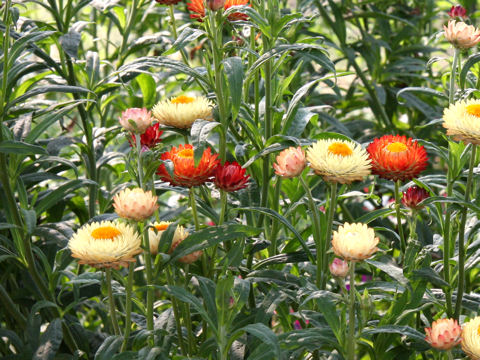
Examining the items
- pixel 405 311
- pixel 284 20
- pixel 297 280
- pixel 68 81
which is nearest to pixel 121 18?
pixel 68 81

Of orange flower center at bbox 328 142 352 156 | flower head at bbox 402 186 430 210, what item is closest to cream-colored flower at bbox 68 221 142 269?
orange flower center at bbox 328 142 352 156

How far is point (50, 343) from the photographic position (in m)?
1.90

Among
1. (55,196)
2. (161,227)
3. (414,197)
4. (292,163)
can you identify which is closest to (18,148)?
(55,196)

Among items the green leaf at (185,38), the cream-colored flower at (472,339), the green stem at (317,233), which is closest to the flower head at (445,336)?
the cream-colored flower at (472,339)

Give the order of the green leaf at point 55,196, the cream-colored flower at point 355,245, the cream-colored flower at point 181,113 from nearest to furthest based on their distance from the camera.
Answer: the cream-colored flower at point 355,245
the cream-colored flower at point 181,113
the green leaf at point 55,196

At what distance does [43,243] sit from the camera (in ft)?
7.83

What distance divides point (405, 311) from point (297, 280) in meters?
0.25

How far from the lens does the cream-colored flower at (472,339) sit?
1.36 meters

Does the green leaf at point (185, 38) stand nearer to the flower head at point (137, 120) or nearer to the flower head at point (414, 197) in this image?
the flower head at point (137, 120)

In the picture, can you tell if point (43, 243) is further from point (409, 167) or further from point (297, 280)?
point (409, 167)

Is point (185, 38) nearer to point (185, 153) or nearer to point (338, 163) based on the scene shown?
point (185, 153)

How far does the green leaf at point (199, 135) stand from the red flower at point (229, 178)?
0.07 meters

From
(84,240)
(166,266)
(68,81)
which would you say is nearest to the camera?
(84,240)

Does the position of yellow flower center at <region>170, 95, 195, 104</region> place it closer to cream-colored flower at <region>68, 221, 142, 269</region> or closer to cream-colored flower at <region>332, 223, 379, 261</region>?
cream-colored flower at <region>68, 221, 142, 269</region>
